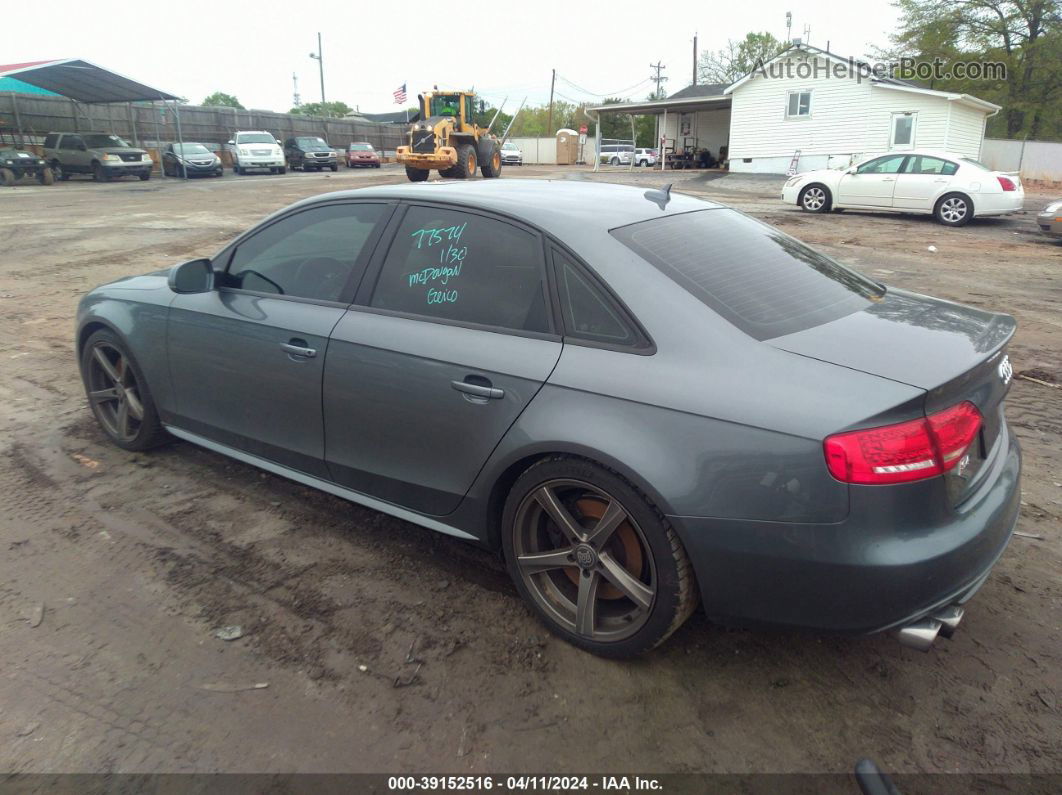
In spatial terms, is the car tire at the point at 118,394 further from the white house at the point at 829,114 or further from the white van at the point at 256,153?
the white van at the point at 256,153

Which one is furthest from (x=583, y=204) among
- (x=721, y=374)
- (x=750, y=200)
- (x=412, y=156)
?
(x=412, y=156)

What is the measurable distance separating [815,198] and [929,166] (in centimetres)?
253

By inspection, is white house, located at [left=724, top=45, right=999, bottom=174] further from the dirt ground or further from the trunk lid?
the dirt ground

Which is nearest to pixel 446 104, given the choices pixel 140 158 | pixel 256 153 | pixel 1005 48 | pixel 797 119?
pixel 256 153

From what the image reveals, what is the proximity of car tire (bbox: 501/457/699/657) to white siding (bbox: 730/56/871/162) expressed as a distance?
32778 millimetres

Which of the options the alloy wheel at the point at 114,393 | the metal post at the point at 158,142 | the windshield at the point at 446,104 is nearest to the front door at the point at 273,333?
the alloy wheel at the point at 114,393

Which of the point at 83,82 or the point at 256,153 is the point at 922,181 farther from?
the point at 83,82

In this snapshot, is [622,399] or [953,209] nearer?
[622,399]

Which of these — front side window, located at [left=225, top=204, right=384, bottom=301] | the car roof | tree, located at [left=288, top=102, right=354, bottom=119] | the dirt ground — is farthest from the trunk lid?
tree, located at [left=288, top=102, right=354, bottom=119]

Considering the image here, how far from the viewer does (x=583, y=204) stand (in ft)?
10.3

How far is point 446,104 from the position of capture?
26922mm

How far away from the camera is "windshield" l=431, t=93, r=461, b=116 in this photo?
26859 mm

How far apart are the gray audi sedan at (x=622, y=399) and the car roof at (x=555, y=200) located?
16 millimetres

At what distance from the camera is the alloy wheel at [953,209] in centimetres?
1550
